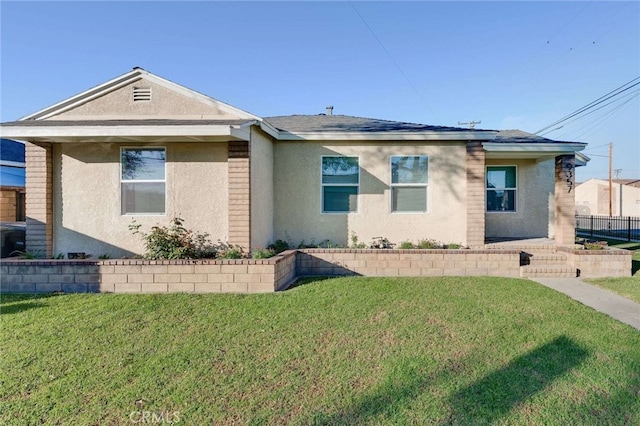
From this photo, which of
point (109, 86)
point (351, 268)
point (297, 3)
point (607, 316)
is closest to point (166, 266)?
point (351, 268)

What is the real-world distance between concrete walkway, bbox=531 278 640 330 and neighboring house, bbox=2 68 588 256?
6.48ft

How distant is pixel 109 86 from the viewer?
24.5 feet

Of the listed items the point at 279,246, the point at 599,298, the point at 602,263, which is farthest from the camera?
the point at 279,246

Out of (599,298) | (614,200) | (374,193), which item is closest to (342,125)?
(374,193)

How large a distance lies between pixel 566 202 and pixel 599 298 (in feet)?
13.9

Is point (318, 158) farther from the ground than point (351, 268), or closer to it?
farther from the ground

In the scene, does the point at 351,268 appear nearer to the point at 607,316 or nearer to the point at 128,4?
the point at 607,316

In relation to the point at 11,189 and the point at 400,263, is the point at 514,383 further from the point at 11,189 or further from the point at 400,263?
the point at 11,189

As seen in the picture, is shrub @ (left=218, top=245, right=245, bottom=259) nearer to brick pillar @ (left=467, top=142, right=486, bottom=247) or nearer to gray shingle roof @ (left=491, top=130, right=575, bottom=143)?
brick pillar @ (left=467, top=142, right=486, bottom=247)

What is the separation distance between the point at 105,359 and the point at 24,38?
9419mm

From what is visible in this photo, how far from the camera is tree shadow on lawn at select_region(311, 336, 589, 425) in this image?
2.80 metres

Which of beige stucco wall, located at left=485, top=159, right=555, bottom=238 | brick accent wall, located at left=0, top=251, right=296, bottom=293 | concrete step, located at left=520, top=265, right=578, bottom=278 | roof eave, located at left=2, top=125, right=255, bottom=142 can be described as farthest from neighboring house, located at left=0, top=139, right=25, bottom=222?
beige stucco wall, located at left=485, top=159, right=555, bottom=238

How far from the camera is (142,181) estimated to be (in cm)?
750

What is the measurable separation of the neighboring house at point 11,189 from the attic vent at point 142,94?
644 cm
